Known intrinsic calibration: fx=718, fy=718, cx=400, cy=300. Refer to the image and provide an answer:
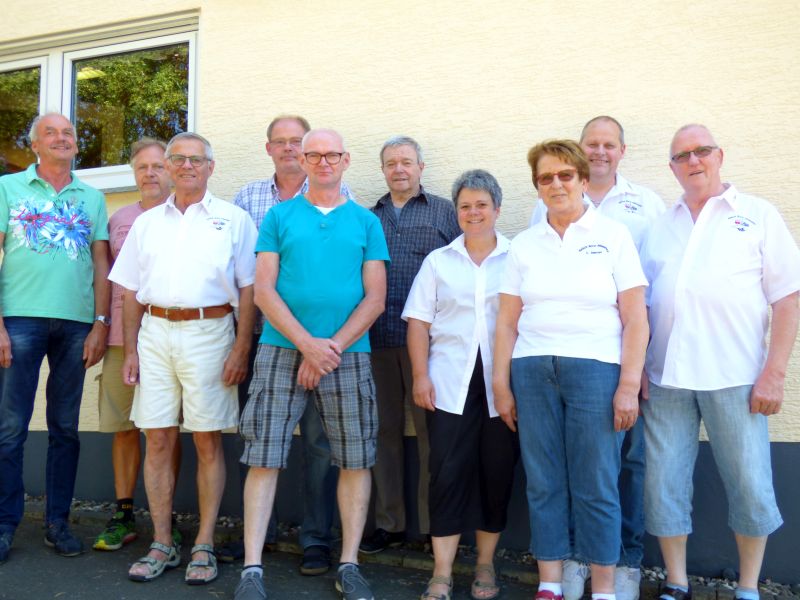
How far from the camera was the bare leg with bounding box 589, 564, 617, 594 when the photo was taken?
2.99m

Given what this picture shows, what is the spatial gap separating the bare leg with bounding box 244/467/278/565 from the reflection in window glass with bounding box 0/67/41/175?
3.79 m

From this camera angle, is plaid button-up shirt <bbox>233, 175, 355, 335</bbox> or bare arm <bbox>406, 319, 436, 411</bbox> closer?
bare arm <bbox>406, 319, 436, 411</bbox>

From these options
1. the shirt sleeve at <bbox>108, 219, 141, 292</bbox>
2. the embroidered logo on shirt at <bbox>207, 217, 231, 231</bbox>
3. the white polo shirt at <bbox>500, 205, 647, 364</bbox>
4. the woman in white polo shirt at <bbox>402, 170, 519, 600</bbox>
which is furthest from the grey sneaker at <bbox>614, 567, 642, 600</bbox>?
the shirt sleeve at <bbox>108, 219, 141, 292</bbox>

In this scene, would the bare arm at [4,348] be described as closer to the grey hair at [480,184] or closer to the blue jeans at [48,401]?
the blue jeans at [48,401]

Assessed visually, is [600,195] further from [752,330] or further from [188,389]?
[188,389]

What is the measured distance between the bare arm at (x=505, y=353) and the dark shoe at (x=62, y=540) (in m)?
2.46

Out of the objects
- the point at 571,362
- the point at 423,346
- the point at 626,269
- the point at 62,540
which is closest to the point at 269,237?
the point at 423,346

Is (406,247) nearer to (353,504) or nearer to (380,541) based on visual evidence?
(353,504)

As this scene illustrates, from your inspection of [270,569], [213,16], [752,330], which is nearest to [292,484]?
[270,569]

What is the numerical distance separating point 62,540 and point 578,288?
3.06m

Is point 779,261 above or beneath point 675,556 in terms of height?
above

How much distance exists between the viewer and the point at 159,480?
12.0 ft

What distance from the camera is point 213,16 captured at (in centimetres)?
490

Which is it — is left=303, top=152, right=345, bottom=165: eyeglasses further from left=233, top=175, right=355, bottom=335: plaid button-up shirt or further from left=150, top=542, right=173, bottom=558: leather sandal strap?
left=150, top=542, right=173, bottom=558: leather sandal strap
